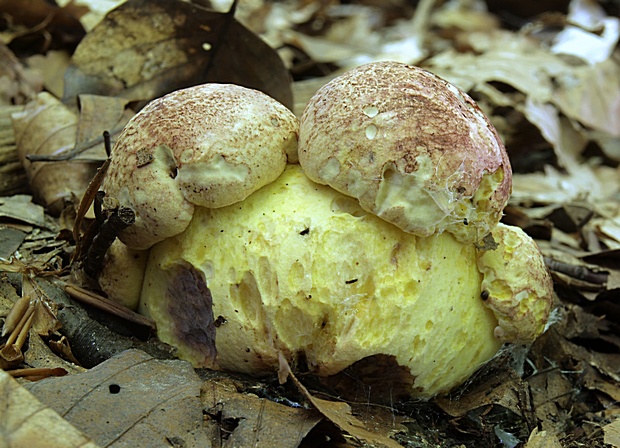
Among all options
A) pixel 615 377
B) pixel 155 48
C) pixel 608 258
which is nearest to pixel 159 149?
pixel 155 48

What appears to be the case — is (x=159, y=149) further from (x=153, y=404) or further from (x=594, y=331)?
(x=594, y=331)

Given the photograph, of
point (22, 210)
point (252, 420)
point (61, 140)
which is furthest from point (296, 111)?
point (252, 420)

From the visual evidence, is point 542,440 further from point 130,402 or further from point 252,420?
point 130,402

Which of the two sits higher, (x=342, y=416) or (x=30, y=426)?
(x=30, y=426)

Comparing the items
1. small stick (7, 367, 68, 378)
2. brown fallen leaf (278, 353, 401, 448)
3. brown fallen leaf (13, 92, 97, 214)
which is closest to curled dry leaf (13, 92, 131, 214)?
brown fallen leaf (13, 92, 97, 214)

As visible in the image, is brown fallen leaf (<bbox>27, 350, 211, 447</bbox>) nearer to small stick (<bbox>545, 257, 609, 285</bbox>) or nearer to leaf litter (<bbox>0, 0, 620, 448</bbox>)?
leaf litter (<bbox>0, 0, 620, 448</bbox>)
